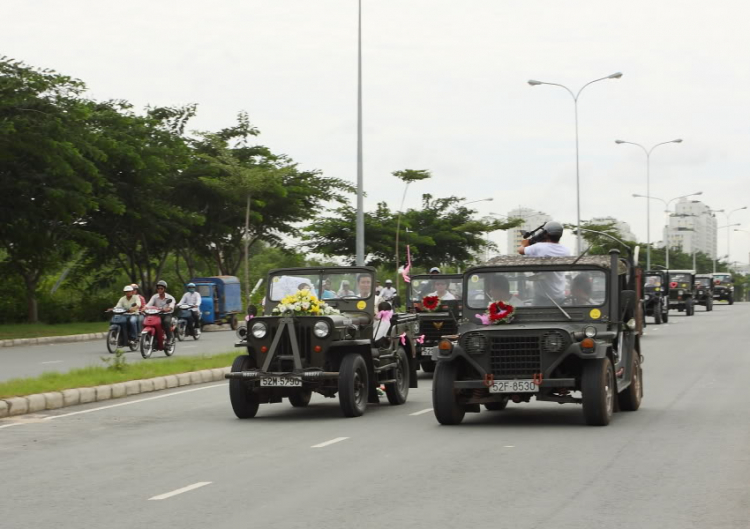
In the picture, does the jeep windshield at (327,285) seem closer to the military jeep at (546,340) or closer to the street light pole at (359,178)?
the military jeep at (546,340)

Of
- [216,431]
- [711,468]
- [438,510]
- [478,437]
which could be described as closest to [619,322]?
[478,437]

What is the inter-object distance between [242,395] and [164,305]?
559 inches

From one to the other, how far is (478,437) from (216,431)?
291cm

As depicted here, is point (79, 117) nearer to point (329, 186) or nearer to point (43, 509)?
point (329, 186)

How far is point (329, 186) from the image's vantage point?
2151 inches

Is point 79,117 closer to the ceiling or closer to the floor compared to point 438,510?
closer to the ceiling

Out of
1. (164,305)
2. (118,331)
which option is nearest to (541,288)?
(164,305)

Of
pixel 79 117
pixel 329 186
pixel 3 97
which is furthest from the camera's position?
pixel 329 186

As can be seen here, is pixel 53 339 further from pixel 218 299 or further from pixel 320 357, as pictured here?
pixel 320 357

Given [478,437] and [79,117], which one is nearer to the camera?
[478,437]

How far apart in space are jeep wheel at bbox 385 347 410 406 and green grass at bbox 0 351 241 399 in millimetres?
4586

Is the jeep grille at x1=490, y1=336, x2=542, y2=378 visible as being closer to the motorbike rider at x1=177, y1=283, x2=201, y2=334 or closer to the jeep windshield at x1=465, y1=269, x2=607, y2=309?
the jeep windshield at x1=465, y1=269, x2=607, y2=309

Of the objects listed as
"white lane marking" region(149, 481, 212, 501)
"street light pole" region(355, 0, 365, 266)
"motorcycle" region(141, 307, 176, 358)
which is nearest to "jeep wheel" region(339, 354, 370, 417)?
"white lane marking" region(149, 481, 212, 501)

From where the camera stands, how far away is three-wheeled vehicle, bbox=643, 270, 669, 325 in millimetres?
42469
